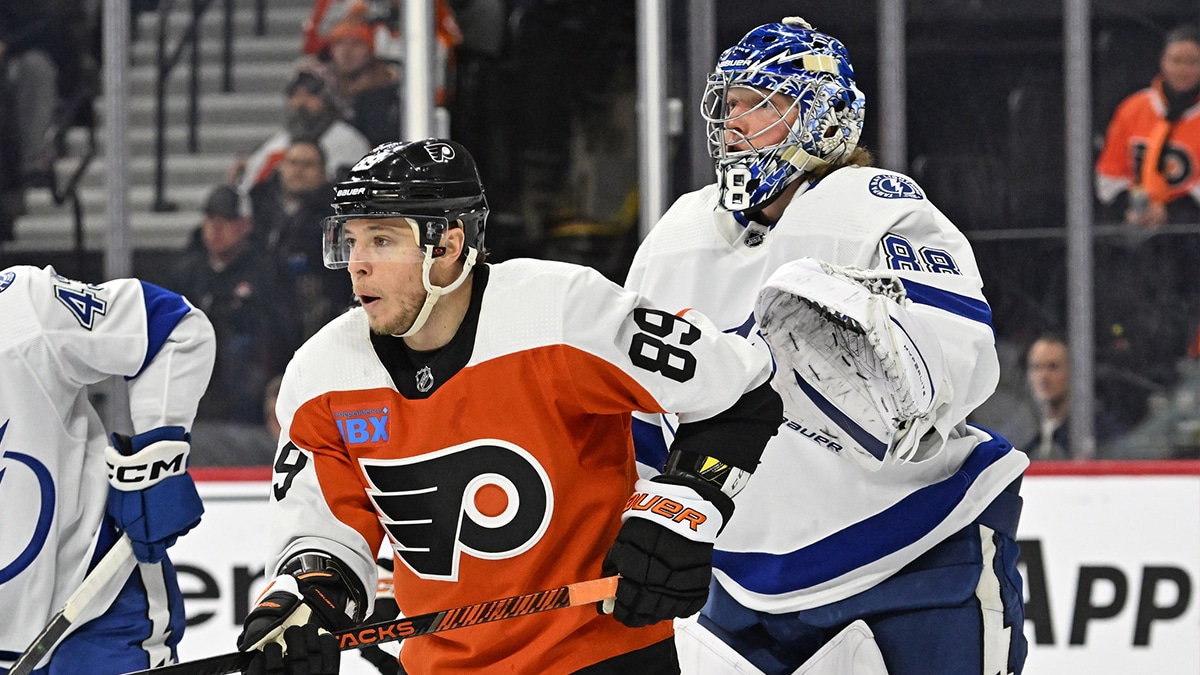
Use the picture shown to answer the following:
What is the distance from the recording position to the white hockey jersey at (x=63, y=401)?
2326mm

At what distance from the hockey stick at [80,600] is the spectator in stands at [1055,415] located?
2.55 meters

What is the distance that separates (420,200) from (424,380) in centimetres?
22

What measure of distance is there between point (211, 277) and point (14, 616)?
85.4 inches

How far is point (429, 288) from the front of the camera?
1.80m

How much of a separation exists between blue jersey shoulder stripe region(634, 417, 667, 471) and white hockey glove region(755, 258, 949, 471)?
0.93 feet

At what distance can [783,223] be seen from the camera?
6.96 feet

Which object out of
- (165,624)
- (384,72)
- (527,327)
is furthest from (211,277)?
(527,327)

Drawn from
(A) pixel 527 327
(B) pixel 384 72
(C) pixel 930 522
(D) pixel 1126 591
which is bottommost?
(D) pixel 1126 591

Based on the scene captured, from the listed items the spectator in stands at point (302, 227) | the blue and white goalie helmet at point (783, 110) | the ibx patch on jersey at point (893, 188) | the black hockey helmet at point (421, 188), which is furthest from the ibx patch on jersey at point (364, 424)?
the spectator in stands at point (302, 227)

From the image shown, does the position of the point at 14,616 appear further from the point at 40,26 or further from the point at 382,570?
the point at 40,26

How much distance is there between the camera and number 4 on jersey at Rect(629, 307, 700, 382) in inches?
70.2

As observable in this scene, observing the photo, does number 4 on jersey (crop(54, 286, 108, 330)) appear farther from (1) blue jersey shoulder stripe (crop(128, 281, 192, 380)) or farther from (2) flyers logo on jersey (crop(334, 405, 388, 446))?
(2) flyers logo on jersey (crop(334, 405, 388, 446))

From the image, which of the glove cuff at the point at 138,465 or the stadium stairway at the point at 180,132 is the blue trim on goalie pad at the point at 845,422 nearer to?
the glove cuff at the point at 138,465

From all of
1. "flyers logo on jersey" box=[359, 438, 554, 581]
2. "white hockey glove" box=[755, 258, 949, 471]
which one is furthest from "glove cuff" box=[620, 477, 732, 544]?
"white hockey glove" box=[755, 258, 949, 471]
